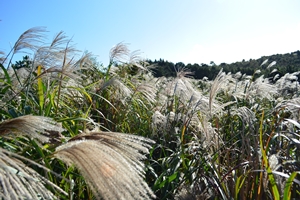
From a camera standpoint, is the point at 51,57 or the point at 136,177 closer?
the point at 136,177

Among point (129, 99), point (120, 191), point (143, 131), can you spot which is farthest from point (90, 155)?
point (129, 99)

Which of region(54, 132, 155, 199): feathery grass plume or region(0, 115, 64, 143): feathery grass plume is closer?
region(54, 132, 155, 199): feathery grass plume

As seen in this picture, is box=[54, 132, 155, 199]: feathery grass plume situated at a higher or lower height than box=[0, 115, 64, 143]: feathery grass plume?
lower

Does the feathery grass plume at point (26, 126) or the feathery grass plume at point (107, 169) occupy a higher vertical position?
the feathery grass plume at point (26, 126)

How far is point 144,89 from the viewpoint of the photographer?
3.62 meters

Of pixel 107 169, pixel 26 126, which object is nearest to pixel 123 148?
pixel 107 169

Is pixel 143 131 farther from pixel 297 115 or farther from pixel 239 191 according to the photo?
pixel 297 115

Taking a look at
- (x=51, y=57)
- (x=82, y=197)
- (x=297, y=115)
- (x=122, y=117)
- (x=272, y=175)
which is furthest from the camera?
(x=122, y=117)

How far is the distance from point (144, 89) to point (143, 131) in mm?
692

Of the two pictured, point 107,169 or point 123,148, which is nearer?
point 107,169

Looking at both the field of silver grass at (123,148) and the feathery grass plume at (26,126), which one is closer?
the field of silver grass at (123,148)

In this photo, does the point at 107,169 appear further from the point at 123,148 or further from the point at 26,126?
the point at 26,126

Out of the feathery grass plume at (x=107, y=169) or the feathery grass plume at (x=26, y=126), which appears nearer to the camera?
the feathery grass plume at (x=107, y=169)

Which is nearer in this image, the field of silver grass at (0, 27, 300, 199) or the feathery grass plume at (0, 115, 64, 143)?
the field of silver grass at (0, 27, 300, 199)
